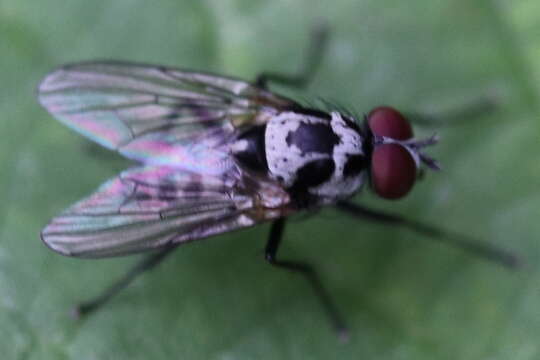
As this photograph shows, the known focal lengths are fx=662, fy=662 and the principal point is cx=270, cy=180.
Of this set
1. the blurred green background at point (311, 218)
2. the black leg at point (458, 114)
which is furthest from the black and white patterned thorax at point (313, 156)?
the black leg at point (458, 114)

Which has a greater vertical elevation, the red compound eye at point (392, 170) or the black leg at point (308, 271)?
the red compound eye at point (392, 170)

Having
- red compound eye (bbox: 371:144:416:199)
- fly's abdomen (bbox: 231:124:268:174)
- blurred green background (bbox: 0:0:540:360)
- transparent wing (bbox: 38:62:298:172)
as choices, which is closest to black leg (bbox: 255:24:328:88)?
blurred green background (bbox: 0:0:540:360)

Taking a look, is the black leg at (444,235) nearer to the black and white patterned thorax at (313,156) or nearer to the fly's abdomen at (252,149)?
the black and white patterned thorax at (313,156)

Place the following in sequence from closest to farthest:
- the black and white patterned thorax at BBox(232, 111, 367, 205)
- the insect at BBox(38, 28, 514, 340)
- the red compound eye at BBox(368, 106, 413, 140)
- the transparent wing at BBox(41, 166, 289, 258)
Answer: the transparent wing at BBox(41, 166, 289, 258), the insect at BBox(38, 28, 514, 340), the black and white patterned thorax at BBox(232, 111, 367, 205), the red compound eye at BBox(368, 106, 413, 140)

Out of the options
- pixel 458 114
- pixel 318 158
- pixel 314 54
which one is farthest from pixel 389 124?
pixel 314 54

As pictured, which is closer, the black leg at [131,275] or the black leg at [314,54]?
the black leg at [131,275]

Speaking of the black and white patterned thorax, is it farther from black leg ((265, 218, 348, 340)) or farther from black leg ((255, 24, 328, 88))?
black leg ((255, 24, 328, 88))

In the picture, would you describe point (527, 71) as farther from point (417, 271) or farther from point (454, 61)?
point (417, 271)
